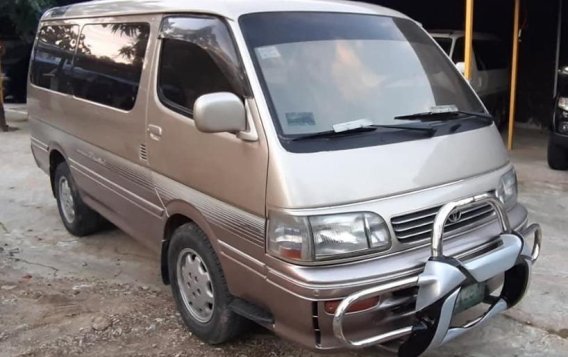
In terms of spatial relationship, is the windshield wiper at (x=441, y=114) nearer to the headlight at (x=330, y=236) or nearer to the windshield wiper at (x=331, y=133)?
the windshield wiper at (x=331, y=133)

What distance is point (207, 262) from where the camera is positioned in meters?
3.47

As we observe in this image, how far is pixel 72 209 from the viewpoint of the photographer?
5688 millimetres

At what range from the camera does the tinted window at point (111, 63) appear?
13.7 ft

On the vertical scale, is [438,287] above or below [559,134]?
above

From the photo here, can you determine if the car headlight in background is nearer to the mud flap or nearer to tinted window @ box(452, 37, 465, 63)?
tinted window @ box(452, 37, 465, 63)

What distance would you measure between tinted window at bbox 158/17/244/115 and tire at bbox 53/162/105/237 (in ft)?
6.90

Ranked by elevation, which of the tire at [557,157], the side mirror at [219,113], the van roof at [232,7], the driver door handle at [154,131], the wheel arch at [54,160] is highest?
the van roof at [232,7]

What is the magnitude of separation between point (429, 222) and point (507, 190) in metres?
0.79

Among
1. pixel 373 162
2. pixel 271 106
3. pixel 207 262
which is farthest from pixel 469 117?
pixel 207 262

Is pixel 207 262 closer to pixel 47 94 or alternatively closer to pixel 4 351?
pixel 4 351

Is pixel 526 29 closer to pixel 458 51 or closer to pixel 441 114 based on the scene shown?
pixel 458 51

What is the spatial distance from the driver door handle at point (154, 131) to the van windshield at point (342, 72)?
904 millimetres

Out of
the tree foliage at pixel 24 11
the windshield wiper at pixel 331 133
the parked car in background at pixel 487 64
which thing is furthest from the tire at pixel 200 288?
the tree foliage at pixel 24 11

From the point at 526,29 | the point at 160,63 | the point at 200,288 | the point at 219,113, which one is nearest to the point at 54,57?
the point at 160,63
